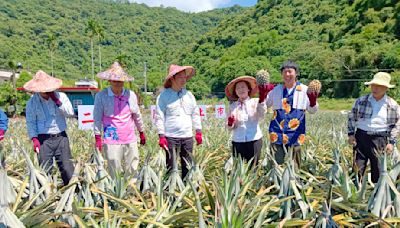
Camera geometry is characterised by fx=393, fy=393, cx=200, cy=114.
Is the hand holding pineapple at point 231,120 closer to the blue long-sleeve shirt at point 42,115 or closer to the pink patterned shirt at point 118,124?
the pink patterned shirt at point 118,124

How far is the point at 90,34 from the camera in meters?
51.2

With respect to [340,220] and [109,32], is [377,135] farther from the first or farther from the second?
[109,32]

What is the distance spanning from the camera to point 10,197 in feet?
6.88

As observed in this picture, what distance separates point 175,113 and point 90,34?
50.8 meters

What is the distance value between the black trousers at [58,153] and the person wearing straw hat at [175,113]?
0.89 metres

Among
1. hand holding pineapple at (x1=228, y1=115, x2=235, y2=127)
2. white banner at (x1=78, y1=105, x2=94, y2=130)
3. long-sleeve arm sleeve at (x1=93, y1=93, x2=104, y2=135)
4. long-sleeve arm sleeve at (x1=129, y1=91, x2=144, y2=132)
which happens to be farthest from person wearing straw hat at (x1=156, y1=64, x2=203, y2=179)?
white banner at (x1=78, y1=105, x2=94, y2=130)

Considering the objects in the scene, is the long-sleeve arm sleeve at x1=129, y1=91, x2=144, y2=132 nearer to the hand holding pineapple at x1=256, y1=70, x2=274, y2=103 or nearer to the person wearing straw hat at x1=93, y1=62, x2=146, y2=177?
the person wearing straw hat at x1=93, y1=62, x2=146, y2=177

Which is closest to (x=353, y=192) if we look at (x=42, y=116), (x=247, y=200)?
(x=247, y=200)

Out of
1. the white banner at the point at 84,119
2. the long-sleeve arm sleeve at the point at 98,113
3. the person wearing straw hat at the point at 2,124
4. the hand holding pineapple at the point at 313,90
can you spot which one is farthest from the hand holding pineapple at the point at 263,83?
the white banner at the point at 84,119

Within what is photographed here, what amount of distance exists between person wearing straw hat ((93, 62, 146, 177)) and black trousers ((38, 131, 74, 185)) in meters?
0.33

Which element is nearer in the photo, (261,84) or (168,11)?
(261,84)

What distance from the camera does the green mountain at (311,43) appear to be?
31.6 m

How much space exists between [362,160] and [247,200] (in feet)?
5.10

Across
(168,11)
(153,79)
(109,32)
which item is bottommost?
(153,79)
